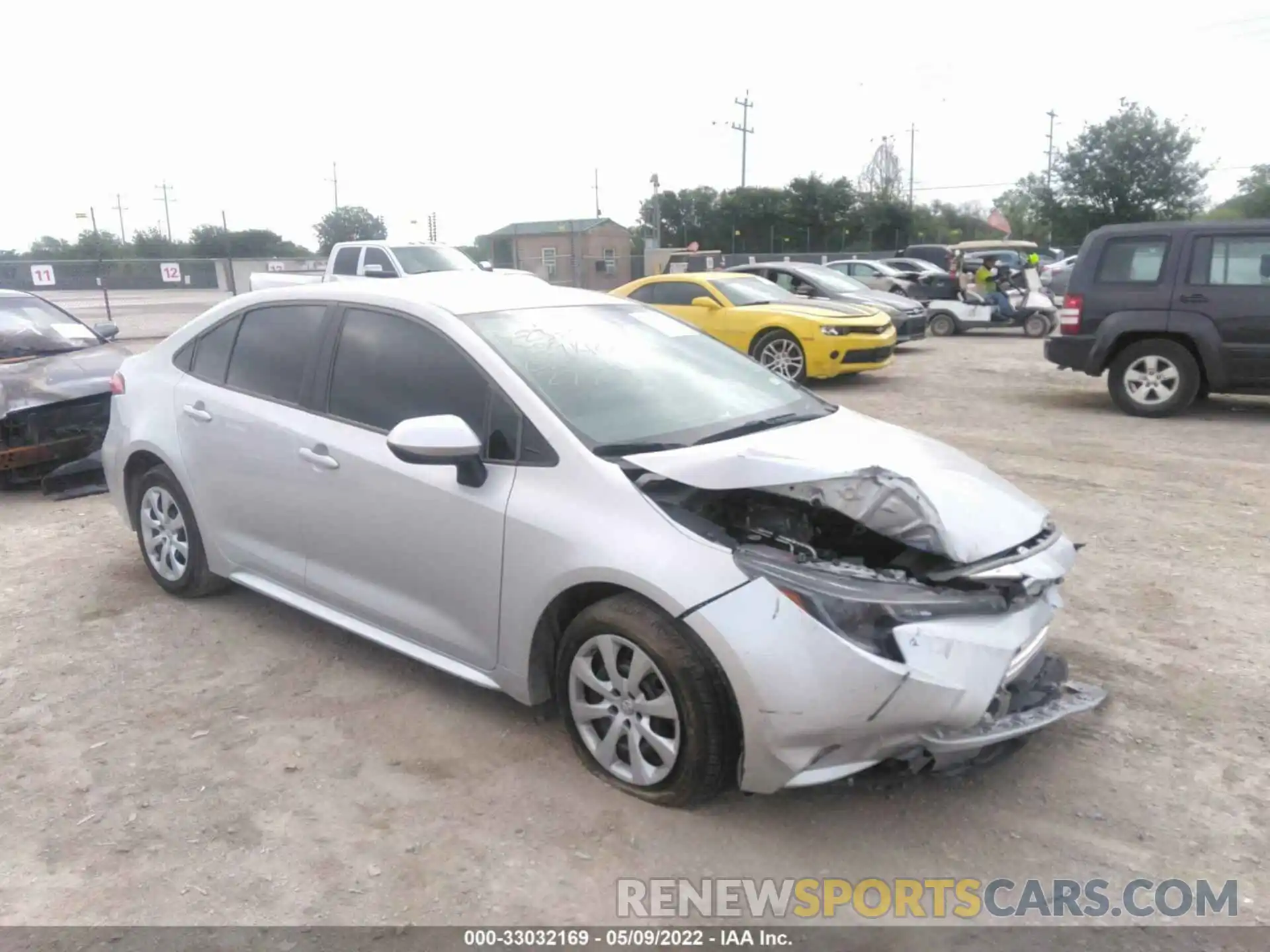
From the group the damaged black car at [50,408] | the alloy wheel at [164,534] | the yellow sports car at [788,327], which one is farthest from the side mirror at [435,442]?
the yellow sports car at [788,327]

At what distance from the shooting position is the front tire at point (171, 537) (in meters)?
4.71

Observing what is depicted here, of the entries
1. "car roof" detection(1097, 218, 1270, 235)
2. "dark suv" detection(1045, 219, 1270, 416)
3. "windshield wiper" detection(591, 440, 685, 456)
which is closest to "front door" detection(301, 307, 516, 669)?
"windshield wiper" detection(591, 440, 685, 456)

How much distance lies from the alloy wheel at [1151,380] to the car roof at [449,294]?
6871 millimetres

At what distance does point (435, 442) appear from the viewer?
323cm

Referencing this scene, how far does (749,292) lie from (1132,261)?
182 inches

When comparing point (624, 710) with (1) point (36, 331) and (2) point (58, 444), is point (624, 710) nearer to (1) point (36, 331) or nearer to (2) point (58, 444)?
(2) point (58, 444)

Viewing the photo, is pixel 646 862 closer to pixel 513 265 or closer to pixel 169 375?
pixel 169 375

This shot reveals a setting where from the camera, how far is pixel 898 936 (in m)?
2.58

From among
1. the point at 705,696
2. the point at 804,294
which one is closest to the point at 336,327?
the point at 705,696

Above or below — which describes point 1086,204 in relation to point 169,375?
above

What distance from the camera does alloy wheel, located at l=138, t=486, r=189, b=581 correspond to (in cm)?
479

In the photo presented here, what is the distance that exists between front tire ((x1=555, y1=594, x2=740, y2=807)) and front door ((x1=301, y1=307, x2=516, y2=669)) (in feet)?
1.31

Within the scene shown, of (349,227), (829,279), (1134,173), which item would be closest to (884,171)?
(1134,173)

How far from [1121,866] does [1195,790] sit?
1.83 ft
